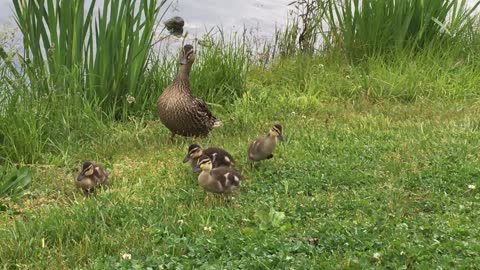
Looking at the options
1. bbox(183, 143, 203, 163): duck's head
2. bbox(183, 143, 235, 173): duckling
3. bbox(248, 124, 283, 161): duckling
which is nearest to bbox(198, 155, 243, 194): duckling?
bbox(183, 143, 235, 173): duckling

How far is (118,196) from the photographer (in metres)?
4.78

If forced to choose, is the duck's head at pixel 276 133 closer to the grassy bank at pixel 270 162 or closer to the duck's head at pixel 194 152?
the grassy bank at pixel 270 162

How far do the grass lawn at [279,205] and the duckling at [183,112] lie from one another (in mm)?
132

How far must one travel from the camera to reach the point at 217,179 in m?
4.57

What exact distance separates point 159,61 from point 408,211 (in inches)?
178

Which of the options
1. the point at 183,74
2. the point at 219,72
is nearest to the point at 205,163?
the point at 183,74

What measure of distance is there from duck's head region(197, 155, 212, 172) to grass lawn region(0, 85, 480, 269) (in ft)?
0.69

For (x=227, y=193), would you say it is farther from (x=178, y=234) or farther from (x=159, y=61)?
(x=159, y=61)

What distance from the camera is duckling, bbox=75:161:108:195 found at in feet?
16.5

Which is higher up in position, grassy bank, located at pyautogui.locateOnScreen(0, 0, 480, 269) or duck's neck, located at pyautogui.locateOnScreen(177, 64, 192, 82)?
duck's neck, located at pyautogui.locateOnScreen(177, 64, 192, 82)

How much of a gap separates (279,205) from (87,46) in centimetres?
363

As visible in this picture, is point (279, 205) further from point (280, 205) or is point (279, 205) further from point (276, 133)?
point (276, 133)

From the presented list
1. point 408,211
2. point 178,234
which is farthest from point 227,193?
point 408,211

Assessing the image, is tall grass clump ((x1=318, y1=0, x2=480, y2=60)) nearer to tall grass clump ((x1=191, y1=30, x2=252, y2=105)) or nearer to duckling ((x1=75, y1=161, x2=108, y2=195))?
tall grass clump ((x1=191, y1=30, x2=252, y2=105))
